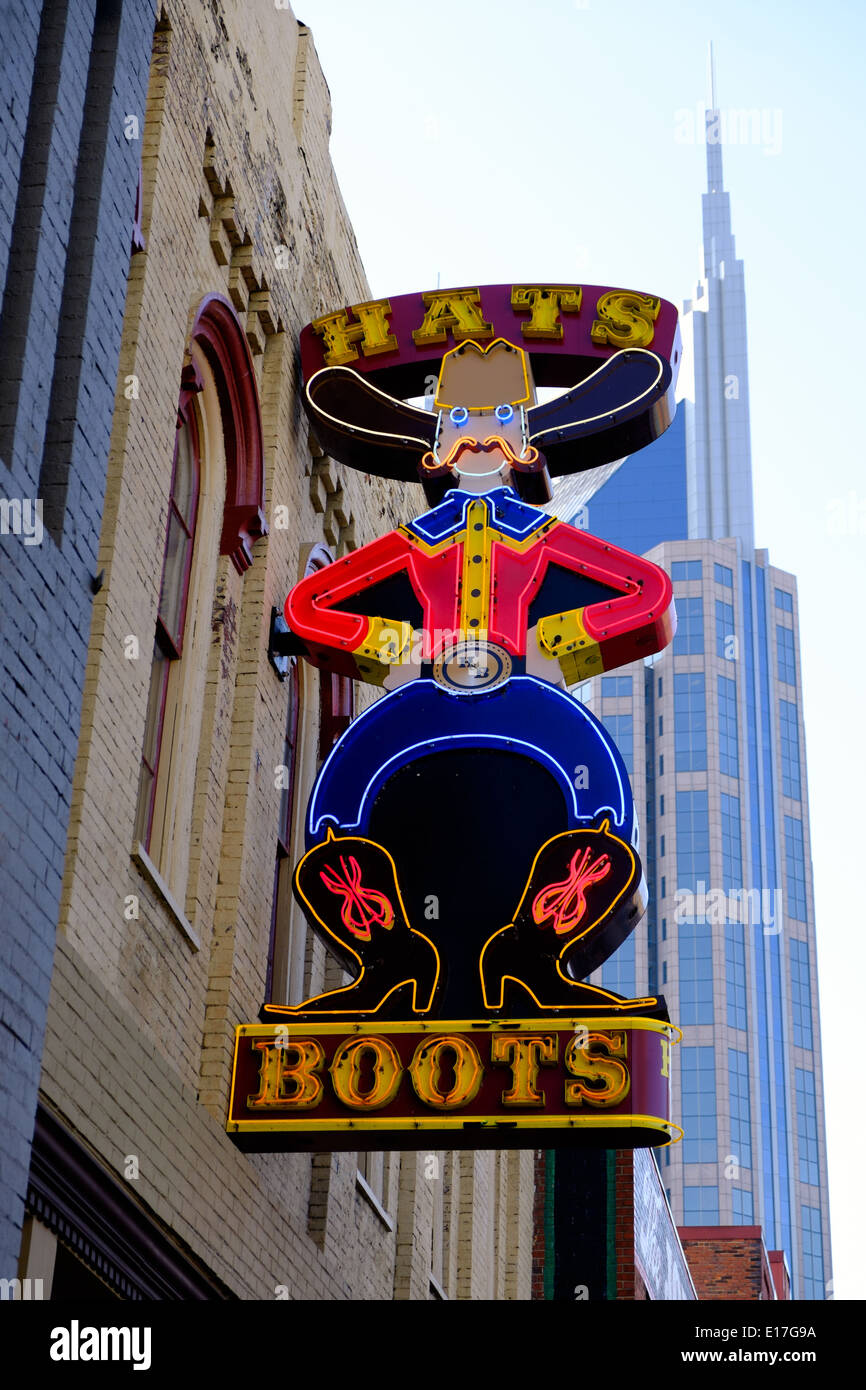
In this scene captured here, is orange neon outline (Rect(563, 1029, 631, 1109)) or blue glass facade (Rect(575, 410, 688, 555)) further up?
blue glass facade (Rect(575, 410, 688, 555))

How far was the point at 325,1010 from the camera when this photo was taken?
11.7 metres

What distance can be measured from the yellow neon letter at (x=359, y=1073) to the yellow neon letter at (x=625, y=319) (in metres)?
6.73

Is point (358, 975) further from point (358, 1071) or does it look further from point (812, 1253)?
point (812, 1253)

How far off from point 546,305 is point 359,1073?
7285mm

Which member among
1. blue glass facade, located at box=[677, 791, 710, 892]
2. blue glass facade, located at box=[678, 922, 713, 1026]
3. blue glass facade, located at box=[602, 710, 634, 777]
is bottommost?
blue glass facade, located at box=[678, 922, 713, 1026]

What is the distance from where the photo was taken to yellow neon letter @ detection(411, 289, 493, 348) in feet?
52.4

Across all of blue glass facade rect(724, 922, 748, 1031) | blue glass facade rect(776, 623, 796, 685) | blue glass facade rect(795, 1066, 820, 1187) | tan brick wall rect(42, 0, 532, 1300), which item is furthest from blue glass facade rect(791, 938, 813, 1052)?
tan brick wall rect(42, 0, 532, 1300)

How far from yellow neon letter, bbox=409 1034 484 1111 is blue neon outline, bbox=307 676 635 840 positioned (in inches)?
69.8

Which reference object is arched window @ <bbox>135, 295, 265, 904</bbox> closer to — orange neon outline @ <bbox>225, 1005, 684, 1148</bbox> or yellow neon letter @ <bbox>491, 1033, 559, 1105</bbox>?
orange neon outline @ <bbox>225, 1005, 684, 1148</bbox>

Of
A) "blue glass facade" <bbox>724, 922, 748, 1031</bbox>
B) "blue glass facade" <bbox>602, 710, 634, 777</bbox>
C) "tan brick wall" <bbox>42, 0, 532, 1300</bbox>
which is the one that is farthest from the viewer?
"blue glass facade" <bbox>602, 710, 634, 777</bbox>

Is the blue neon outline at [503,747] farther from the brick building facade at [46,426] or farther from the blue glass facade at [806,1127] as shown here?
the blue glass facade at [806,1127]

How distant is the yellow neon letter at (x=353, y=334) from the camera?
51.2 feet

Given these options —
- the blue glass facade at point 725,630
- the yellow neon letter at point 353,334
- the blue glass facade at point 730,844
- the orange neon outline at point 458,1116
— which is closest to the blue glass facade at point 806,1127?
the blue glass facade at point 730,844

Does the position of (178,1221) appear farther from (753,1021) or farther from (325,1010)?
(753,1021)
